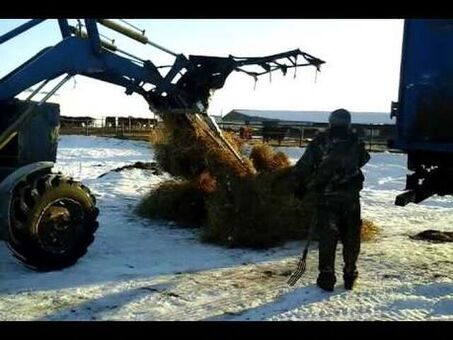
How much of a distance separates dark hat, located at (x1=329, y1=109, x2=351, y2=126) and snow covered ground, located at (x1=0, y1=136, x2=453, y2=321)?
164cm

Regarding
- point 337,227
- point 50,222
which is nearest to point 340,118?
point 337,227

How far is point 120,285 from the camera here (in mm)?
5770

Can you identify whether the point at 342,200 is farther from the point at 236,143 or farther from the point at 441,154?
the point at 236,143

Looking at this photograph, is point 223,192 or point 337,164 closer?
point 337,164

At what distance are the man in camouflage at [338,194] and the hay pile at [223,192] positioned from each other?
1.89 meters

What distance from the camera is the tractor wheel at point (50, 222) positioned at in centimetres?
607

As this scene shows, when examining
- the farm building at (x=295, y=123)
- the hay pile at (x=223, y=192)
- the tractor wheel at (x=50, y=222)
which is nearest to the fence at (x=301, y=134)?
the farm building at (x=295, y=123)

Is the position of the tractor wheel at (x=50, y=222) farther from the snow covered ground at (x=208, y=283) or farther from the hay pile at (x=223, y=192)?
the hay pile at (x=223, y=192)

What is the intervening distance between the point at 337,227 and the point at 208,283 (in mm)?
1439

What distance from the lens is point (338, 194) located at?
5660 millimetres

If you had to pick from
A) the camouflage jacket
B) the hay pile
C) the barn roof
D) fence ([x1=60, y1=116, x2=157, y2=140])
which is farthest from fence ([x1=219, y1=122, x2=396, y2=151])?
the barn roof

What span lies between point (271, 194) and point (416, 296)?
9.81 ft

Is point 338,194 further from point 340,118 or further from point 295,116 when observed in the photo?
point 295,116
